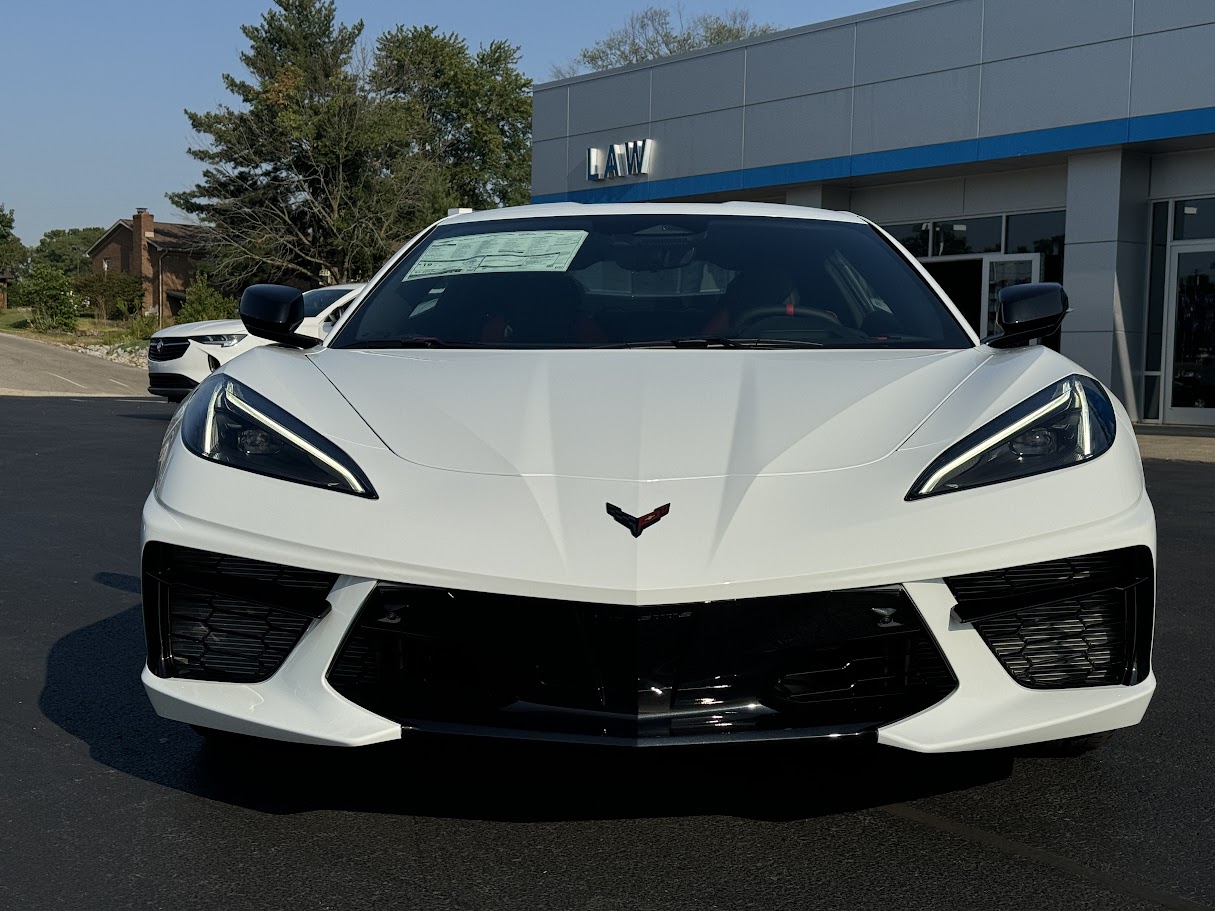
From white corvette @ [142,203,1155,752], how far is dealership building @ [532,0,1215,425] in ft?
50.0

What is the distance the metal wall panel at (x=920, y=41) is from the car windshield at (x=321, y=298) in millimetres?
9452

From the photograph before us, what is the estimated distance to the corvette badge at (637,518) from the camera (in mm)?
2461

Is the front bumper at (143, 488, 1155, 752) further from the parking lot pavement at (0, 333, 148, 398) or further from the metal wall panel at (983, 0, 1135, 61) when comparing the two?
the parking lot pavement at (0, 333, 148, 398)

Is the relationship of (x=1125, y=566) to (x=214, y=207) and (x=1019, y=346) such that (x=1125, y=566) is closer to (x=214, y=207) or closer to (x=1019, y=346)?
(x=1019, y=346)

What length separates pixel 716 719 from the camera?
2.42 m

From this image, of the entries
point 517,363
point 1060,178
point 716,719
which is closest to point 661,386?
point 517,363

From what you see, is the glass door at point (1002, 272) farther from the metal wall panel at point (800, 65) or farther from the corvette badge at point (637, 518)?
the corvette badge at point (637, 518)

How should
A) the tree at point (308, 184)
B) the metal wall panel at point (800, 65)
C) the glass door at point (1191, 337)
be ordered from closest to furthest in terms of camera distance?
the glass door at point (1191, 337), the metal wall panel at point (800, 65), the tree at point (308, 184)

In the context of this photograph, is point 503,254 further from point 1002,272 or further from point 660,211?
point 1002,272

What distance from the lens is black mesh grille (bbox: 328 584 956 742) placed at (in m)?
2.40

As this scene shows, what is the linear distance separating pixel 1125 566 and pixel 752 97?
20.0 metres

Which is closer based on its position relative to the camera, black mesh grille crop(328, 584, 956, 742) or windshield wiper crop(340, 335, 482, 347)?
black mesh grille crop(328, 584, 956, 742)

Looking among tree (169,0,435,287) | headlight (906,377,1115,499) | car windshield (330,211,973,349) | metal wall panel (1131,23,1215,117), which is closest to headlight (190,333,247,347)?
car windshield (330,211,973,349)

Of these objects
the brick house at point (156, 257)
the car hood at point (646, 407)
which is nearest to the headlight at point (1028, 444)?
the car hood at point (646, 407)
